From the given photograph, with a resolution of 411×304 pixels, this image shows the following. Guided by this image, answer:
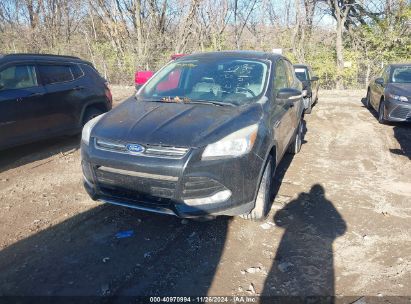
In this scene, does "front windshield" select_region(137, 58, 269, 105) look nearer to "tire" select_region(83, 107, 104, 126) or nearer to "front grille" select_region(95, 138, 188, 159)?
"front grille" select_region(95, 138, 188, 159)

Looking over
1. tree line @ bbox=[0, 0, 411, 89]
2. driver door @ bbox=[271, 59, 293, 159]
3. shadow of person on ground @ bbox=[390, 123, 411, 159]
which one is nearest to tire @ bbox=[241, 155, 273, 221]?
driver door @ bbox=[271, 59, 293, 159]

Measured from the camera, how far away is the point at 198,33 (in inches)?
785

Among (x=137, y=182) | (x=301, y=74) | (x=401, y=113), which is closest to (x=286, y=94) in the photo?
(x=137, y=182)

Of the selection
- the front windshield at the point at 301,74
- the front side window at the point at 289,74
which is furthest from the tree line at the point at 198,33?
the front side window at the point at 289,74

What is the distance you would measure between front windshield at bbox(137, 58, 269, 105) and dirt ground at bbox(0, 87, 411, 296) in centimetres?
143

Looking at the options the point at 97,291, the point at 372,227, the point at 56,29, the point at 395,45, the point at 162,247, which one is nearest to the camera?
the point at 97,291

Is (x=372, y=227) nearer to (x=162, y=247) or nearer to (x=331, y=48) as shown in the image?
(x=162, y=247)

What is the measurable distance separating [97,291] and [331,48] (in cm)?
2121

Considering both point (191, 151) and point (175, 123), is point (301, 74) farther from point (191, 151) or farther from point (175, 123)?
point (191, 151)

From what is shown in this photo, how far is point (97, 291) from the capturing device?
286 centimetres

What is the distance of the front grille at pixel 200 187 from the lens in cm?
313

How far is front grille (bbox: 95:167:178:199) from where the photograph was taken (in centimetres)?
314

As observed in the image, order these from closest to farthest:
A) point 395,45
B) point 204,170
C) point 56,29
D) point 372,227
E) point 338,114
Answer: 1. point 204,170
2. point 372,227
3. point 338,114
4. point 395,45
5. point 56,29

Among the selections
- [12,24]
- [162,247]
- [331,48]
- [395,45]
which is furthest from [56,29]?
[162,247]
